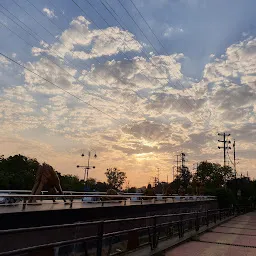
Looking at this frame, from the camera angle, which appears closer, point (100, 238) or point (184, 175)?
point (100, 238)

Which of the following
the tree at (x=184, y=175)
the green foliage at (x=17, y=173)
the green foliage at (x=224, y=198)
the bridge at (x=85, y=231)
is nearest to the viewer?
the bridge at (x=85, y=231)

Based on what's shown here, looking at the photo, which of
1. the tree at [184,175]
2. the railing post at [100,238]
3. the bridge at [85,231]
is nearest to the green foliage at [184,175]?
the tree at [184,175]

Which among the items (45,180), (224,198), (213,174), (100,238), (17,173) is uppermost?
(213,174)

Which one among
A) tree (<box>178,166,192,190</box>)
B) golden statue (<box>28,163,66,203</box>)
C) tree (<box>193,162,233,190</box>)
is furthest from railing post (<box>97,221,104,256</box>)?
tree (<box>178,166,192,190</box>)

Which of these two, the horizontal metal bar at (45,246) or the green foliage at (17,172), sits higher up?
the green foliage at (17,172)

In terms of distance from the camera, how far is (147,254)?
9.27 meters

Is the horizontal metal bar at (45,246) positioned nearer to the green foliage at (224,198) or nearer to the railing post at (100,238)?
the railing post at (100,238)

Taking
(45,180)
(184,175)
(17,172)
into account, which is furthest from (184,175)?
(45,180)

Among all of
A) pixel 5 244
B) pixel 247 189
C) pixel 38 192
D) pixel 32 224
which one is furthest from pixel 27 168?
pixel 5 244

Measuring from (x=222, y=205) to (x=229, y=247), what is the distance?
1195 inches

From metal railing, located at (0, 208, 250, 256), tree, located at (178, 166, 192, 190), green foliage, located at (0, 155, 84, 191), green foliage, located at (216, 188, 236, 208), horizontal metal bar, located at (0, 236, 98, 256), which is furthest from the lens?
tree, located at (178, 166, 192, 190)

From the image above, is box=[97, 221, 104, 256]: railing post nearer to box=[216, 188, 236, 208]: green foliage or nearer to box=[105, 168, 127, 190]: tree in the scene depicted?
box=[216, 188, 236, 208]: green foliage

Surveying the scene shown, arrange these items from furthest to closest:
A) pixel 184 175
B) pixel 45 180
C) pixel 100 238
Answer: pixel 184 175 → pixel 45 180 → pixel 100 238

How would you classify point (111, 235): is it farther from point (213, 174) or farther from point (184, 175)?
point (184, 175)
